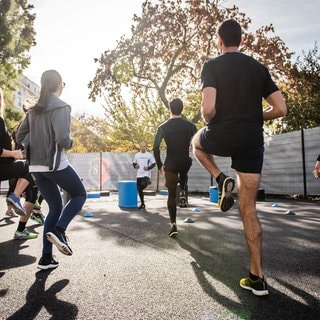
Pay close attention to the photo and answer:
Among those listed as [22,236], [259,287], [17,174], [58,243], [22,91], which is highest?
[22,91]

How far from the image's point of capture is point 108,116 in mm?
28359

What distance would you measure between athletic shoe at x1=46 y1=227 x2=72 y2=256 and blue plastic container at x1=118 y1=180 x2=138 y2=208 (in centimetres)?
709

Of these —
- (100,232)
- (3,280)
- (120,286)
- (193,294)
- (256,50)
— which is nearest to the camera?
(193,294)

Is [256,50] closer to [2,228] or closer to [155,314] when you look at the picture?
[2,228]

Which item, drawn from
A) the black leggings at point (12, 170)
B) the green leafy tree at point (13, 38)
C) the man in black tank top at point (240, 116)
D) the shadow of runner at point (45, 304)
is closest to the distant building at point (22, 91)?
the green leafy tree at point (13, 38)

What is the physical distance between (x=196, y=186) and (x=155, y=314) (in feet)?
53.5

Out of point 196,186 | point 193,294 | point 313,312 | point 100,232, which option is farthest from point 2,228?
point 196,186

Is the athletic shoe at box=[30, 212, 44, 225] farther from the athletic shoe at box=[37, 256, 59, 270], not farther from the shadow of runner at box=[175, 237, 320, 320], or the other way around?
the shadow of runner at box=[175, 237, 320, 320]

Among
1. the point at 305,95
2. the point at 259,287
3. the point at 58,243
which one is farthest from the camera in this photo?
the point at 305,95

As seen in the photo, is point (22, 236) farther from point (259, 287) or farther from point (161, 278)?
point (259, 287)

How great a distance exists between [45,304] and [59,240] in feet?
2.62

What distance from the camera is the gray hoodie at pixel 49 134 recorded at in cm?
320

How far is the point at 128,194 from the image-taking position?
10250mm

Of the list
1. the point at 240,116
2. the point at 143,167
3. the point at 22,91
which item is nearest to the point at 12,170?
the point at 240,116
